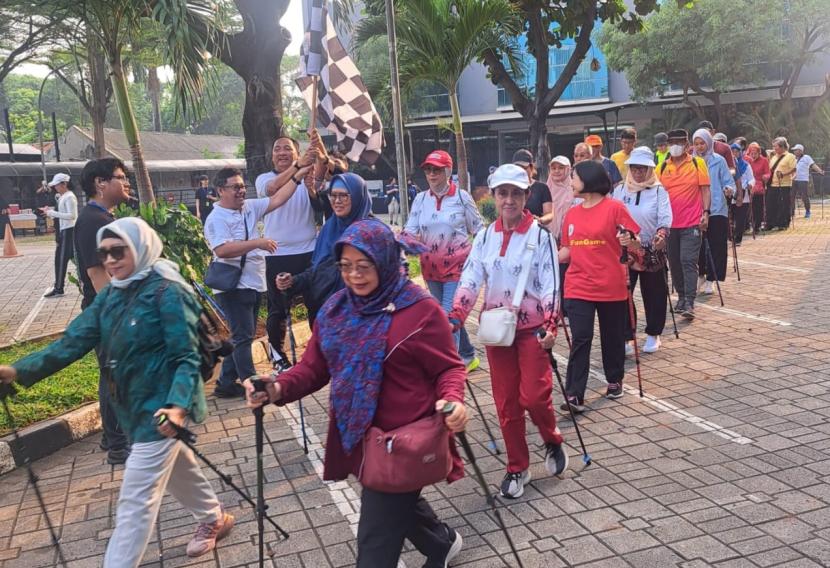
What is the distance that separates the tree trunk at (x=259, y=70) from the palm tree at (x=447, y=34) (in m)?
4.92

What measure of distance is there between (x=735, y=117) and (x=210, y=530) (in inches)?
1349

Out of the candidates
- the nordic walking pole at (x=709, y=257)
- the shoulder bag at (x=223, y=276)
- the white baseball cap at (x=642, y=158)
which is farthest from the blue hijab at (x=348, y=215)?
the nordic walking pole at (x=709, y=257)

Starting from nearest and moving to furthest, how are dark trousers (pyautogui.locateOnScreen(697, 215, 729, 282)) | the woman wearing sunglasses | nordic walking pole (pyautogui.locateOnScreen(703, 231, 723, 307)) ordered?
the woman wearing sunglasses, nordic walking pole (pyautogui.locateOnScreen(703, 231, 723, 307)), dark trousers (pyautogui.locateOnScreen(697, 215, 729, 282))

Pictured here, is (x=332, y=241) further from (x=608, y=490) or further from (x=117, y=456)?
(x=608, y=490)

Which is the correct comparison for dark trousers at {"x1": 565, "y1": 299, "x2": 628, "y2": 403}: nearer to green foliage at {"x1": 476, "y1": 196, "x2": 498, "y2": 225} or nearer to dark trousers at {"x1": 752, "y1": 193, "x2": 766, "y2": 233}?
dark trousers at {"x1": 752, "y1": 193, "x2": 766, "y2": 233}

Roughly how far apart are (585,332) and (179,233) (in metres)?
4.97

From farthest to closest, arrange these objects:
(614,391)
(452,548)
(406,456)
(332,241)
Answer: (614,391) → (332,241) → (452,548) → (406,456)

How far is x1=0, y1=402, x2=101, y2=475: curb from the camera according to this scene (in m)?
5.68

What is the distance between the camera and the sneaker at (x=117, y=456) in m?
5.59

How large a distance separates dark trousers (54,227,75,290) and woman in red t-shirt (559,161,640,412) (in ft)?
31.7

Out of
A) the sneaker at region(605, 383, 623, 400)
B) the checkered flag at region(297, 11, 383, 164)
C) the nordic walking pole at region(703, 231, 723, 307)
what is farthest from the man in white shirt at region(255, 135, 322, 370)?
the nordic walking pole at region(703, 231, 723, 307)

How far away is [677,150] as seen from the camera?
341 inches

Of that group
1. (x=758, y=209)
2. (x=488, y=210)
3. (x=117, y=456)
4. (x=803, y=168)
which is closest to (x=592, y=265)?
(x=117, y=456)

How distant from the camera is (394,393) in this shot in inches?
119
